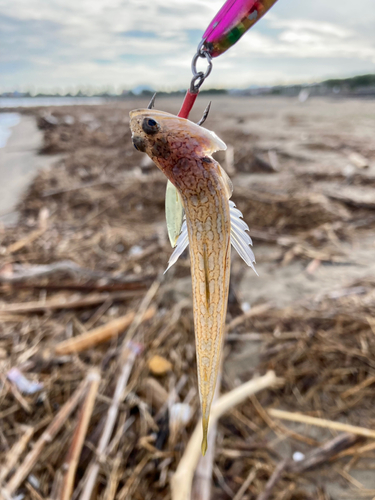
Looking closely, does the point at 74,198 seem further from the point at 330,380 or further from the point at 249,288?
the point at 330,380

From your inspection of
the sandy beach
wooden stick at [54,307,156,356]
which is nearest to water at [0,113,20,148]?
the sandy beach

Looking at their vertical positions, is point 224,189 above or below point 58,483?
above

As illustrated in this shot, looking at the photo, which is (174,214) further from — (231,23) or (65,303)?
(65,303)

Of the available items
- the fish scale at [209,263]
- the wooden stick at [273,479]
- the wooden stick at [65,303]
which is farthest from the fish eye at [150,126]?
the wooden stick at [65,303]

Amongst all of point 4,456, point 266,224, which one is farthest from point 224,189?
point 266,224

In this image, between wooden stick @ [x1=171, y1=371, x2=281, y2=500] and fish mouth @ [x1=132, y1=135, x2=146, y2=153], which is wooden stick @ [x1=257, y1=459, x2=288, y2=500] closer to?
wooden stick @ [x1=171, y1=371, x2=281, y2=500]

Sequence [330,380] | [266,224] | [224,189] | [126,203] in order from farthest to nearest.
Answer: [126,203] → [266,224] → [330,380] → [224,189]

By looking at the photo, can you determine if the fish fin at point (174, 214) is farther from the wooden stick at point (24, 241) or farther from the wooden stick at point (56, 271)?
the wooden stick at point (24, 241)

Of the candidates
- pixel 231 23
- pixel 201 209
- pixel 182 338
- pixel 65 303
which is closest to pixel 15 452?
pixel 182 338
